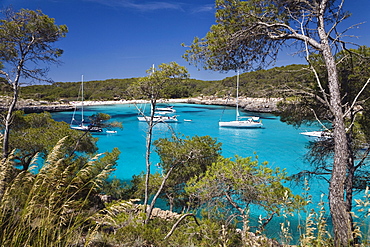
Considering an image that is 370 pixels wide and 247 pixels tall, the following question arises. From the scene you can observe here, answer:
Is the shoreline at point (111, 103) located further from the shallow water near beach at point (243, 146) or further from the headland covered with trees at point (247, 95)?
the headland covered with trees at point (247, 95)

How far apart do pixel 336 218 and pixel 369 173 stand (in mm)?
3636

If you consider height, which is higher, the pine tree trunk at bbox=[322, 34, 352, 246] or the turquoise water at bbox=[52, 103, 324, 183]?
the pine tree trunk at bbox=[322, 34, 352, 246]

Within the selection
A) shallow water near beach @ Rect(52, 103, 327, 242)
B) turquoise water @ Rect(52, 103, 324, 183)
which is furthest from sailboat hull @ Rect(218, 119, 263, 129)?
turquoise water @ Rect(52, 103, 324, 183)

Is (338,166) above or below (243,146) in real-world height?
above

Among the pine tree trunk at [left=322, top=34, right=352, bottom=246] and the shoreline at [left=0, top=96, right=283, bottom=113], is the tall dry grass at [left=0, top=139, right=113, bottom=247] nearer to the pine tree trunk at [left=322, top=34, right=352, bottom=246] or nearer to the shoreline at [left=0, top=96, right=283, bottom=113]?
the pine tree trunk at [left=322, top=34, right=352, bottom=246]

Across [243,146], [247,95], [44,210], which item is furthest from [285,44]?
[243,146]

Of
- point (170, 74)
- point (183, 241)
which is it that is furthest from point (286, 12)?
point (183, 241)

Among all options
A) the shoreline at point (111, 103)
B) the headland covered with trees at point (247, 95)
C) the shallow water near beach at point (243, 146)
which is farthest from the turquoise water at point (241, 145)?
the headland covered with trees at point (247, 95)

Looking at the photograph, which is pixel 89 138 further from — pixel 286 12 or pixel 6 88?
pixel 286 12

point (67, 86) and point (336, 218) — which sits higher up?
point (67, 86)

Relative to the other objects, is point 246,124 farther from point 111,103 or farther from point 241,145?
point 111,103

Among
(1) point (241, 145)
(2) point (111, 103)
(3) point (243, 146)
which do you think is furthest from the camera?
(2) point (111, 103)

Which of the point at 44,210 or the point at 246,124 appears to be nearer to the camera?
the point at 44,210

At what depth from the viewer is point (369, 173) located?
6.20 meters
